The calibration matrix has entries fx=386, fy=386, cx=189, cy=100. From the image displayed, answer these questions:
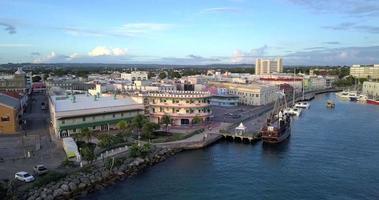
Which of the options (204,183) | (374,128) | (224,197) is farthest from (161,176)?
(374,128)

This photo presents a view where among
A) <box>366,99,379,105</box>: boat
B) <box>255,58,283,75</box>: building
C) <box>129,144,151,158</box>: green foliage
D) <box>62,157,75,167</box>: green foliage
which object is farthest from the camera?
<box>255,58,283,75</box>: building

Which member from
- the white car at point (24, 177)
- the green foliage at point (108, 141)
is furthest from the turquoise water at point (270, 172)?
the green foliage at point (108, 141)

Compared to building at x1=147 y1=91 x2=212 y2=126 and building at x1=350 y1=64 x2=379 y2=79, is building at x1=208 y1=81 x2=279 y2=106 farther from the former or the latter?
building at x1=350 y1=64 x2=379 y2=79

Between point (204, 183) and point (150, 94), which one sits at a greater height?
point (150, 94)

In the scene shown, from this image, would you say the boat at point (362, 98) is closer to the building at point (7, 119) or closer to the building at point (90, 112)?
the building at point (90, 112)

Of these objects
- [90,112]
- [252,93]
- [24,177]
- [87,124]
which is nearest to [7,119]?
[87,124]

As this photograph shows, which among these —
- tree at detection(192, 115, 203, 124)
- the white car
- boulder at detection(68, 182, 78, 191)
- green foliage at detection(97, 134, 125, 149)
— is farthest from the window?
tree at detection(192, 115, 203, 124)

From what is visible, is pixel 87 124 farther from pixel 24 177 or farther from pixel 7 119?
pixel 24 177

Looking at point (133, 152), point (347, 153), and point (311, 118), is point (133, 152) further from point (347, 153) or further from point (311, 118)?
point (311, 118)
